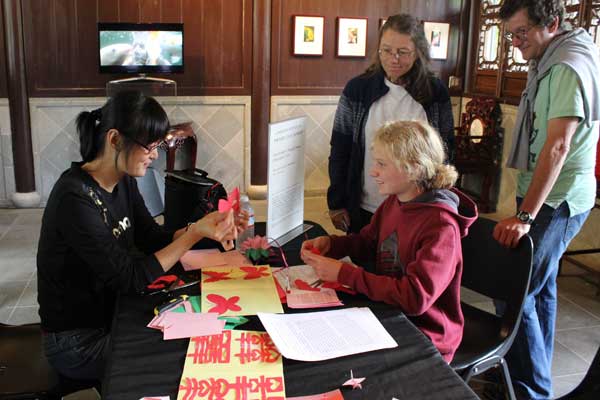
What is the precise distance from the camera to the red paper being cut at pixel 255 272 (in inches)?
65.4

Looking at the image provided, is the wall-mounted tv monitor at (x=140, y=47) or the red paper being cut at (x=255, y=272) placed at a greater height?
the wall-mounted tv monitor at (x=140, y=47)

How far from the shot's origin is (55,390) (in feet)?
5.15

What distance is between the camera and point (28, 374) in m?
1.62

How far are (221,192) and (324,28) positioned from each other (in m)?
3.56

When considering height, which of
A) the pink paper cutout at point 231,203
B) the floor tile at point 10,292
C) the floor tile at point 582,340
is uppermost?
the pink paper cutout at point 231,203

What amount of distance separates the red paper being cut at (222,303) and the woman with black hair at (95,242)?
7.7 inches

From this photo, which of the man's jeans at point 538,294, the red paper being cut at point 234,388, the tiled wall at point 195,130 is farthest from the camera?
the tiled wall at point 195,130

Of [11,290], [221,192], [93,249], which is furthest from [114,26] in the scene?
[93,249]

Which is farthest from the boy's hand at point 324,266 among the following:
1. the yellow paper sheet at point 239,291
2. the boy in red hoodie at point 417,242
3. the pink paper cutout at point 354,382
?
the pink paper cutout at point 354,382

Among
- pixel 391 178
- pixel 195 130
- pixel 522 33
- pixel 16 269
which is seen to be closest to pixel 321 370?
pixel 391 178

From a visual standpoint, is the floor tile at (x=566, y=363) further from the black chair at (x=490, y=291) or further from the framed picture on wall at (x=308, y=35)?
the framed picture on wall at (x=308, y=35)

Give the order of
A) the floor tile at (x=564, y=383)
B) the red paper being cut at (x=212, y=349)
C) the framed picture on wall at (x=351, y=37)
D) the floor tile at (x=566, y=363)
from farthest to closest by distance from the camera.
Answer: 1. the framed picture on wall at (x=351, y=37)
2. the floor tile at (x=566, y=363)
3. the floor tile at (x=564, y=383)
4. the red paper being cut at (x=212, y=349)

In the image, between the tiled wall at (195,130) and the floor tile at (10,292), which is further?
the tiled wall at (195,130)

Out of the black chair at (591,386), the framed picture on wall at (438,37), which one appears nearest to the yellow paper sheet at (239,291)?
the black chair at (591,386)
